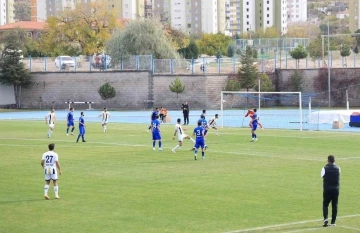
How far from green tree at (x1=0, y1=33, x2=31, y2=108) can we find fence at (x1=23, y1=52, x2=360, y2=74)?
178 centimetres

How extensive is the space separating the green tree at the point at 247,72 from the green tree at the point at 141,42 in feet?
34.2

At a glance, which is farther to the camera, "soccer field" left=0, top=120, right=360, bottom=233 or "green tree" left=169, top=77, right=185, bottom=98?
"green tree" left=169, top=77, right=185, bottom=98

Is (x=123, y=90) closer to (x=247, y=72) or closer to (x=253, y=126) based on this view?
(x=247, y=72)

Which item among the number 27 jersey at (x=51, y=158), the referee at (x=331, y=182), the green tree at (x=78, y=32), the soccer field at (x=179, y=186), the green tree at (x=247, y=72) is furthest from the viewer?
the green tree at (x=78, y=32)

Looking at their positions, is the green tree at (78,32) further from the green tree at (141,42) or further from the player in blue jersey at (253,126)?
the player in blue jersey at (253,126)

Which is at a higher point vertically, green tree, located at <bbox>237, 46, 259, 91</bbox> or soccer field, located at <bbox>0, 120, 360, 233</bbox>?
green tree, located at <bbox>237, 46, 259, 91</bbox>

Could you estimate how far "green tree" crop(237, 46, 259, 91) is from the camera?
80.7 metres

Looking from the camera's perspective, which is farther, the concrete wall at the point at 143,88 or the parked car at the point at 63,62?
the parked car at the point at 63,62

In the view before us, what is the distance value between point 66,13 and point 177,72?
35.0m

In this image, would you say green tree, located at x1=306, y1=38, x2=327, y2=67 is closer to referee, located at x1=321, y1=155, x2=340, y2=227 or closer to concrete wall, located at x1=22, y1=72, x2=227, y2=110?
concrete wall, located at x1=22, y1=72, x2=227, y2=110

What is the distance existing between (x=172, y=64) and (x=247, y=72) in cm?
750

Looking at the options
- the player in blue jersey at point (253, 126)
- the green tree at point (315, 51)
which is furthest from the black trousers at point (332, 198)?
the green tree at point (315, 51)

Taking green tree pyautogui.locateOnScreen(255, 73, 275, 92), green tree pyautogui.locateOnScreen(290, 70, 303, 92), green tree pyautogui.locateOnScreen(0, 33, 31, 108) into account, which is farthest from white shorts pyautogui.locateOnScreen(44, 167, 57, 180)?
green tree pyautogui.locateOnScreen(0, 33, 31, 108)

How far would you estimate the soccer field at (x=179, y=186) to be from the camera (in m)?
22.5
